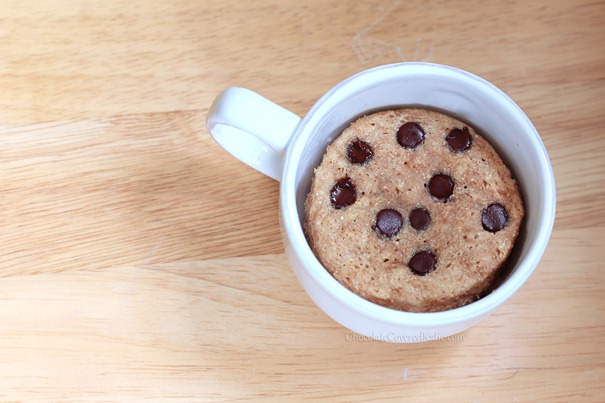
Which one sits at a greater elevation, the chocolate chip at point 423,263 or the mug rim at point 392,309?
the mug rim at point 392,309

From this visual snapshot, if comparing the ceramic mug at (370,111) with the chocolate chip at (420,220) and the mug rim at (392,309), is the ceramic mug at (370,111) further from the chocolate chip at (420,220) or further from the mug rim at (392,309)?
the chocolate chip at (420,220)

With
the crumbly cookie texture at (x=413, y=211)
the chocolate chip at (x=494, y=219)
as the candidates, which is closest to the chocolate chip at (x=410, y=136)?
the crumbly cookie texture at (x=413, y=211)

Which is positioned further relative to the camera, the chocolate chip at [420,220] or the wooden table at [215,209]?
the wooden table at [215,209]

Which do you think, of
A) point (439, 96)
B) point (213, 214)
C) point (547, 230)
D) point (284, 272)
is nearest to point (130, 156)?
point (213, 214)

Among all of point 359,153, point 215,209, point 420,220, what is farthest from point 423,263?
point 215,209

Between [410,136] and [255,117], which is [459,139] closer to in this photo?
[410,136]

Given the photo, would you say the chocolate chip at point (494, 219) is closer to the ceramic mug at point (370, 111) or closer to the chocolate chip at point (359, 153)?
the ceramic mug at point (370, 111)
